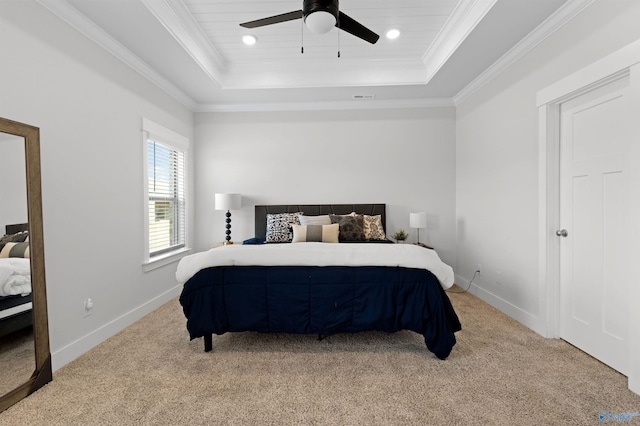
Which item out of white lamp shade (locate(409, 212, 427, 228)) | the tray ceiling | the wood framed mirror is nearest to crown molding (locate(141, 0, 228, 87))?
the tray ceiling

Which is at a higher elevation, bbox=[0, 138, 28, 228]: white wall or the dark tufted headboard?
bbox=[0, 138, 28, 228]: white wall

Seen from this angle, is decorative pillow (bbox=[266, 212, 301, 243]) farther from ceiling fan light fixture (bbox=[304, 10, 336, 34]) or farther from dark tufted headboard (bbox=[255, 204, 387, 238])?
ceiling fan light fixture (bbox=[304, 10, 336, 34])

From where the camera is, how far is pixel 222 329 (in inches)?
86.0

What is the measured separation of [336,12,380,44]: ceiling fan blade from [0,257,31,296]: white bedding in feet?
8.47

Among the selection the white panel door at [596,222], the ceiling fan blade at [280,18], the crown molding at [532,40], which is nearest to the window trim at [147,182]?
the ceiling fan blade at [280,18]

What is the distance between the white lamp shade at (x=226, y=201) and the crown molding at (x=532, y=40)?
Answer: 11.4ft

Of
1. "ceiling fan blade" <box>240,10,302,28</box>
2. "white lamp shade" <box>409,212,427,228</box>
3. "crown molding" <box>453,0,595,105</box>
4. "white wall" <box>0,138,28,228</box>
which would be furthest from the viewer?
"white lamp shade" <box>409,212,427,228</box>

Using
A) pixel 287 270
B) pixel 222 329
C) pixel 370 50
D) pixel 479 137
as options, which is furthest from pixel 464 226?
pixel 222 329

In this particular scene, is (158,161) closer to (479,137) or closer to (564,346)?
(479,137)

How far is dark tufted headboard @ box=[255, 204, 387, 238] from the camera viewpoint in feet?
13.9

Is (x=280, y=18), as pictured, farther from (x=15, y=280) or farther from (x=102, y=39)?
(x=15, y=280)

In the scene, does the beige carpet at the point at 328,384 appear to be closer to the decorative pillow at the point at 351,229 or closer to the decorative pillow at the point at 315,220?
the decorative pillow at the point at 351,229

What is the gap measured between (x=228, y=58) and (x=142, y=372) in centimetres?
340

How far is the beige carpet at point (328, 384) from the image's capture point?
1.58 m
